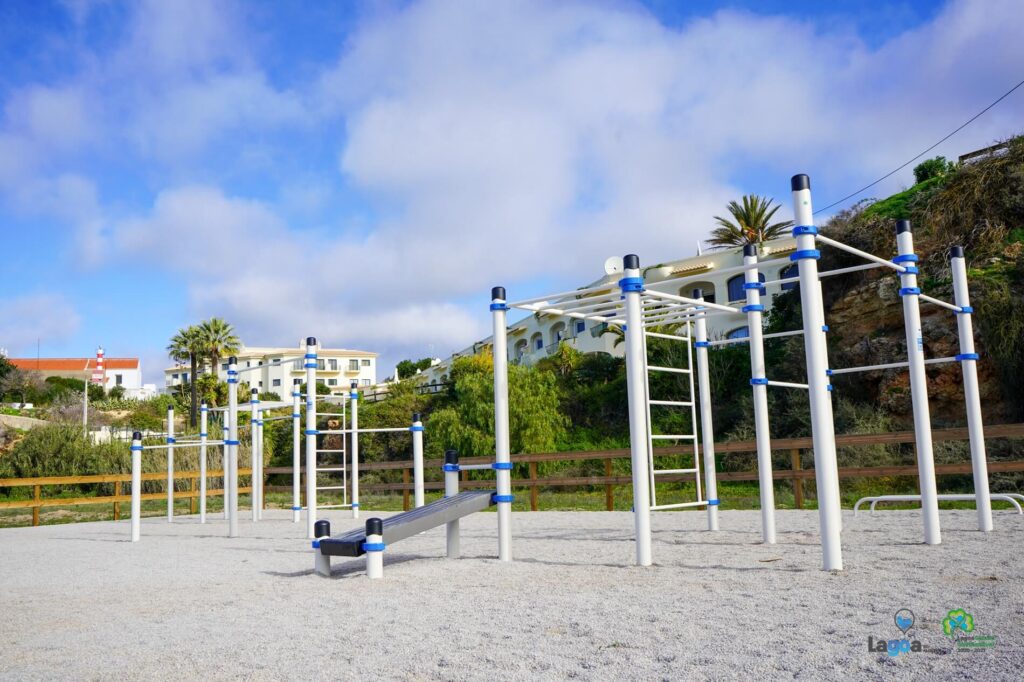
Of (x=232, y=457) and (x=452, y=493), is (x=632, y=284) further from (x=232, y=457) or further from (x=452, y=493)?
(x=232, y=457)

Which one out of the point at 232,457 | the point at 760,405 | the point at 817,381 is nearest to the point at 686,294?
the point at 232,457

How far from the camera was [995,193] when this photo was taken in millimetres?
21672

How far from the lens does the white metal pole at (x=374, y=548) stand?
21.4 feet

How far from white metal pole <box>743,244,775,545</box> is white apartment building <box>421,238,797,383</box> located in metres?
20.8

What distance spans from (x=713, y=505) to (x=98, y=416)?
171ft

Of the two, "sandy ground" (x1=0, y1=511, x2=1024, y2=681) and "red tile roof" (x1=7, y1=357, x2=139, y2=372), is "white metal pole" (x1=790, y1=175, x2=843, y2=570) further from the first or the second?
"red tile roof" (x1=7, y1=357, x2=139, y2=372)

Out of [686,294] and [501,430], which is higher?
[686,294]

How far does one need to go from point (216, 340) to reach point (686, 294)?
968 inches

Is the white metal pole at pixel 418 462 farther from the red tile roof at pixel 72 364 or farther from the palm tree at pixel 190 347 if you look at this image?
the red tile roof at pixel 72 364

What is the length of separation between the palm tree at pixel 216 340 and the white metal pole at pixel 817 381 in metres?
41.5

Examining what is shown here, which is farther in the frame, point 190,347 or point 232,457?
point 190,347

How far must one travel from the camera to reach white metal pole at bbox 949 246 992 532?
25.1ft

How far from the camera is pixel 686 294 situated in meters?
40.0

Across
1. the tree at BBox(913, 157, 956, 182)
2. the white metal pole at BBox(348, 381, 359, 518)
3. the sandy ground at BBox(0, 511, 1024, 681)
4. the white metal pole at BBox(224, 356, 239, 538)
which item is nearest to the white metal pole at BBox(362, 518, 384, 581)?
the sandy ground at BBox(0, 511, 1024, 681)
